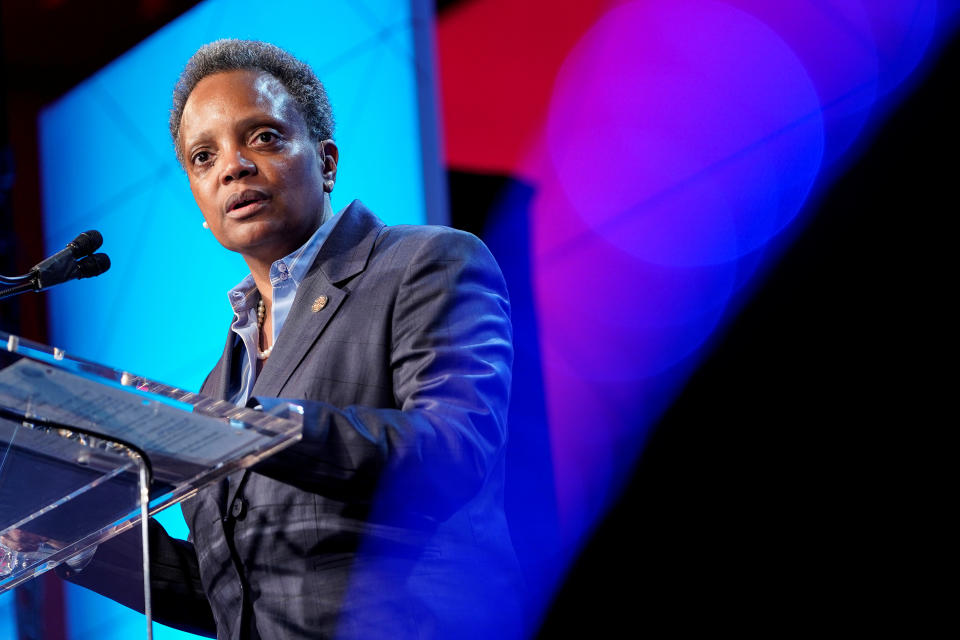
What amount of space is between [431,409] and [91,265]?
0.64m

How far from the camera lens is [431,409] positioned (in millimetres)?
1404

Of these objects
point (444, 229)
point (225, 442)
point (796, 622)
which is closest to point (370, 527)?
point (225, 442)

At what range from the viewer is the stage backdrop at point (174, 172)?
123 inches

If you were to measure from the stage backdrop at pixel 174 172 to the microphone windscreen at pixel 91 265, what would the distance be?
4.37 ft

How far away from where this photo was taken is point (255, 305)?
6.82 feet

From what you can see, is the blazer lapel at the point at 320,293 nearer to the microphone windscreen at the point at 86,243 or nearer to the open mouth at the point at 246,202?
the open mouth at the point at 246,202

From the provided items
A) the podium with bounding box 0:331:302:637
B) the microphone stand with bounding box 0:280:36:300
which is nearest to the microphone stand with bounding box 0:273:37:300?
the microphone stand with bounding box 0:280:36:300

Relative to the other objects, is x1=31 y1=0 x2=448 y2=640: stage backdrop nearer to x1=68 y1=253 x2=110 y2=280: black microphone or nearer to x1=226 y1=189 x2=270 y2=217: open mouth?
x1=226 y1=189 x2=270 y2=217: open mouth

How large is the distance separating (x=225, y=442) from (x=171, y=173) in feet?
9.06

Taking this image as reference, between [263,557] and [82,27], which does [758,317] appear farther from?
[82,27]

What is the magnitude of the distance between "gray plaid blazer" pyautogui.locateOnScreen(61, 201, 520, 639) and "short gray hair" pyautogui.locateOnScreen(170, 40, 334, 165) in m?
0.47

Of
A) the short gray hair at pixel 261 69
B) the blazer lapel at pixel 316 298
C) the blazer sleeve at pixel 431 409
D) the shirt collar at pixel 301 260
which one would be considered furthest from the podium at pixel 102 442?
the short gray hair at pixel 261 69

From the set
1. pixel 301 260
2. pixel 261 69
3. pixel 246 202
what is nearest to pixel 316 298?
pixel 301 260

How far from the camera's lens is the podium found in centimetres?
118
